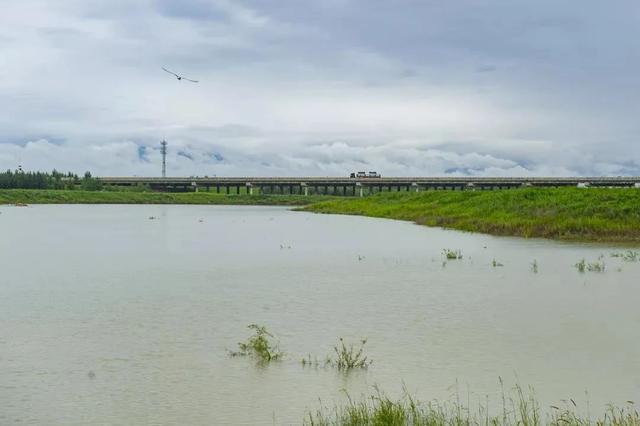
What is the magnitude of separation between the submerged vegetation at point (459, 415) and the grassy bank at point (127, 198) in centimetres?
14822

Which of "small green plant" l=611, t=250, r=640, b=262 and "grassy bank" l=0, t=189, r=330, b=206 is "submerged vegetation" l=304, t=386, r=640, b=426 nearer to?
"small green plant" l=611, t=250, r=640, b=262

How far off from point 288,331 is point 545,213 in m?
37.7

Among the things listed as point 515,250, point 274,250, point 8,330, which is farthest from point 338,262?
point 8,330

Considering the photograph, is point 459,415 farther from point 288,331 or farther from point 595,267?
point 595,267

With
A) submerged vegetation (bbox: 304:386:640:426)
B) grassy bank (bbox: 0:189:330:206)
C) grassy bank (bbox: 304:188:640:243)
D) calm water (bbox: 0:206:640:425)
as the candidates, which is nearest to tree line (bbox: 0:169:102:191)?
grassy bank (bbox: 0:189:330:206)

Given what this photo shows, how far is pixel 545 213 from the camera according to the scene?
51.2 m

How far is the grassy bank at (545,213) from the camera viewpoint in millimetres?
44938

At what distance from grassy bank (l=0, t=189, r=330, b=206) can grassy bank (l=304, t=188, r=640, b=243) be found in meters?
100

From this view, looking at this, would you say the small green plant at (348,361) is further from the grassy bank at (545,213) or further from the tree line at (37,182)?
the tree line at (37,182)

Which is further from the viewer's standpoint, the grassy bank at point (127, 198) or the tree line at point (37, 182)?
the tree line at point (37, 182)

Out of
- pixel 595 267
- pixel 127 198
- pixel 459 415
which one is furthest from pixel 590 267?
pixel 127 198

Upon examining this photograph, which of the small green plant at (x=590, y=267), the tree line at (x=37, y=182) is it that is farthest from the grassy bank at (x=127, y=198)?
the small green plant at (x=590, y=267)

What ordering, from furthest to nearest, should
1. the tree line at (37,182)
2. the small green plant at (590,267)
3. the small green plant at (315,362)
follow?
the tree line at (37,182)
the small green plant at (590,267)
the small green plant at (315,362)

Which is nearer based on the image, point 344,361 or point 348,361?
point 348,361
